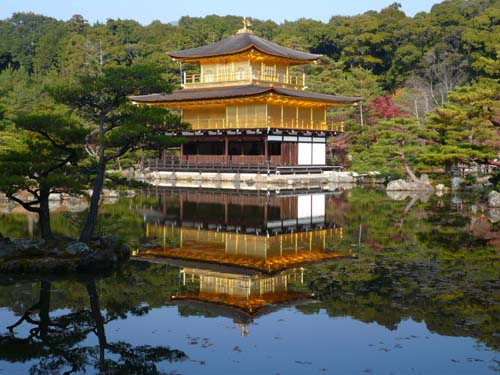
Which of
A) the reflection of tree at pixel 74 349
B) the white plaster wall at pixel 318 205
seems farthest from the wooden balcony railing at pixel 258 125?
the reflection of tree at pixel 74 349

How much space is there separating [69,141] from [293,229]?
26.8 feet

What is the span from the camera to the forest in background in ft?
123

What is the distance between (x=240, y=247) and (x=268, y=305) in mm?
5794

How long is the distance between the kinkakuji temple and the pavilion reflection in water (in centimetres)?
1400

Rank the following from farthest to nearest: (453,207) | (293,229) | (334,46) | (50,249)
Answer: (334,46)
(453,207)
(293,229)
(50,249)

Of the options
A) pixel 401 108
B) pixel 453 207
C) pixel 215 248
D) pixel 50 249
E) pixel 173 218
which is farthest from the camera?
pixel 401 108

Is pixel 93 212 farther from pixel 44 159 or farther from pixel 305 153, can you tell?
pixel 305 153

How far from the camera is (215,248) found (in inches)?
645

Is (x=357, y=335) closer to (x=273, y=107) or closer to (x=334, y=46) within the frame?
(x=273, y=107)

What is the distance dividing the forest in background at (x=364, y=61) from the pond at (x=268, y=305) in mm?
12851

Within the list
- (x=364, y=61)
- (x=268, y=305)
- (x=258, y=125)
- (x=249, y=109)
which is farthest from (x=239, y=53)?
(x=364, y=61)

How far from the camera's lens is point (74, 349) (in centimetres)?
883

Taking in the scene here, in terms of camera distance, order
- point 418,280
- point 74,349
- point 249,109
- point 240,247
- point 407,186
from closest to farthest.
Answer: point 74,349
point 418,280
point 240,247
point 407,186
point 249,109

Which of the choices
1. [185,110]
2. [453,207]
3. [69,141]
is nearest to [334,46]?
[185,110]
